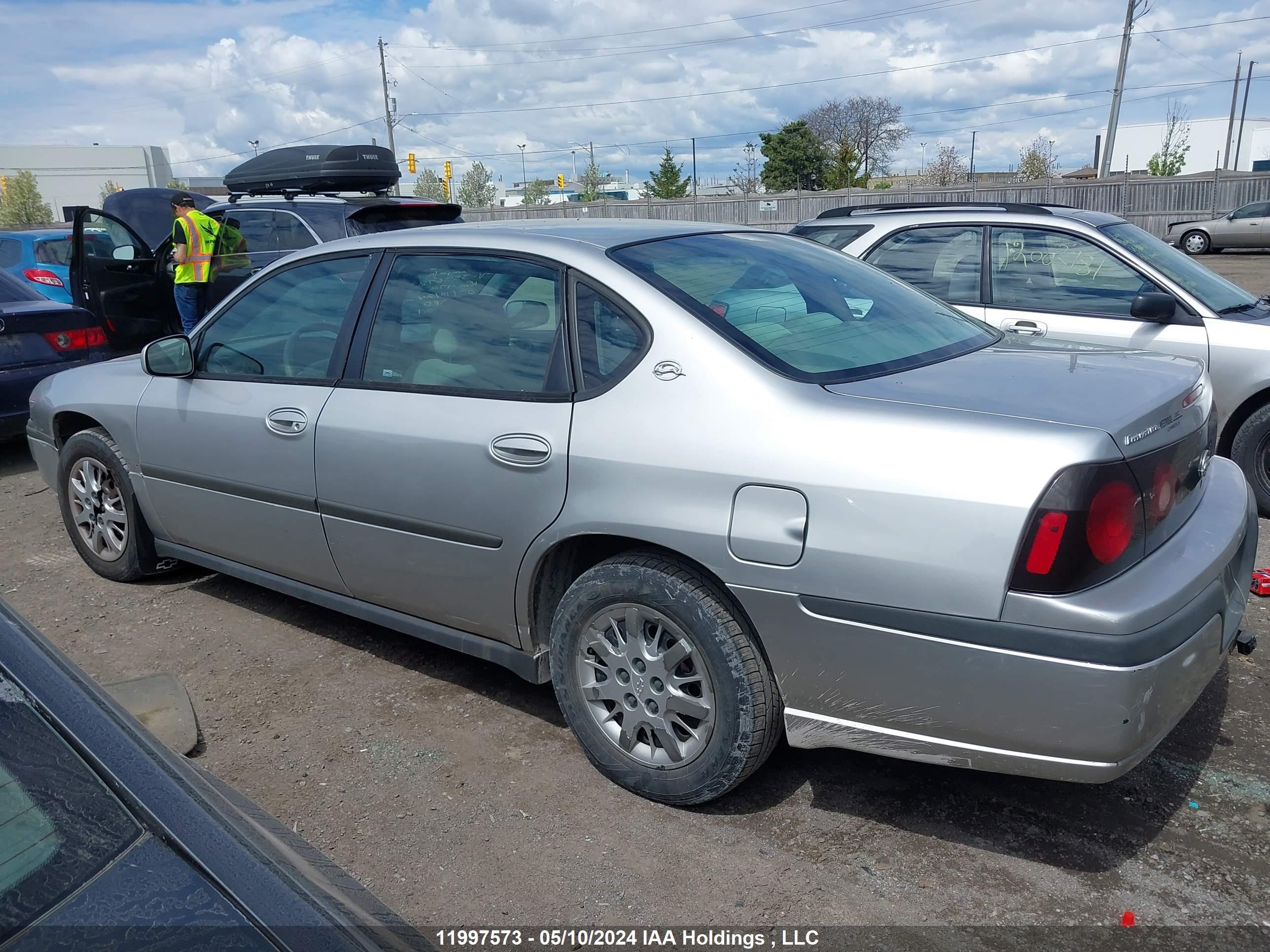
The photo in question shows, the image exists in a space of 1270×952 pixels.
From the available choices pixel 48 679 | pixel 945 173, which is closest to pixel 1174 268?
pixel 48 679

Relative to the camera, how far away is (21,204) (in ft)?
180

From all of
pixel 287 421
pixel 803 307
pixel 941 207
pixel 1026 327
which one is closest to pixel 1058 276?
pixel 1026 327

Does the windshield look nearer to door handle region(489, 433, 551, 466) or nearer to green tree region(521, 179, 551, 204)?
door handle region(489, 433, 551, 466)

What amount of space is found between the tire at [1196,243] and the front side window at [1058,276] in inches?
985

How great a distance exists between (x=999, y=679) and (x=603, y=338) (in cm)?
149

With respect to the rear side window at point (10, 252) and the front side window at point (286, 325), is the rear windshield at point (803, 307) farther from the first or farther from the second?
the rear side window at point (10, 252)

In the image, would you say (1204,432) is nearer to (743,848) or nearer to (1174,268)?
(743,848)

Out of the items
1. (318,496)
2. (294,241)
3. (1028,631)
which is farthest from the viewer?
(294,241)

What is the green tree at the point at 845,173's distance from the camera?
52.2m

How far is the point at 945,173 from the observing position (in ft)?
197

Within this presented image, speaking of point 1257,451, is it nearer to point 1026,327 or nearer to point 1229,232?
point 1026,327

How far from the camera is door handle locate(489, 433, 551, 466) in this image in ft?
10.1

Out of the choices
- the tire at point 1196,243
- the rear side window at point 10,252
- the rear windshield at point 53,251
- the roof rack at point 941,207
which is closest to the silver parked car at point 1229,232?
the tire at point 1196,243

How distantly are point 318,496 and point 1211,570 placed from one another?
284 cm
